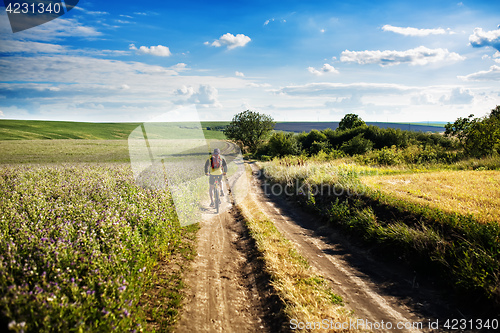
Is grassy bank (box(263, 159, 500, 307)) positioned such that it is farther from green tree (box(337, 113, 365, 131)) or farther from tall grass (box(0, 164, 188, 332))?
green tree (box(337, 113, 365, 131))

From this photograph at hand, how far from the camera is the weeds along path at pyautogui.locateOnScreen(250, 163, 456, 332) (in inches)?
199

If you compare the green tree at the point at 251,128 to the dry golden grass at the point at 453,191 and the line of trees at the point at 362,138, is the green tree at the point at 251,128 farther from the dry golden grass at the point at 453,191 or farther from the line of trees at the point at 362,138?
the dry golden grass at the point at 453,191

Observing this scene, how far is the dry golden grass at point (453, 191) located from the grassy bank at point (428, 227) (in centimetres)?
3

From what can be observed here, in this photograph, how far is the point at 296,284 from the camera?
5.75 metres

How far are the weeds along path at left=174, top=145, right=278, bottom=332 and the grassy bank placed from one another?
Answer: 4165 millimetres

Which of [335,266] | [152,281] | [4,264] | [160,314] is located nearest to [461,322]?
[335,266]

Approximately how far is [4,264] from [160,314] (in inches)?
103

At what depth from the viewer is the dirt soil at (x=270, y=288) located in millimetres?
4898

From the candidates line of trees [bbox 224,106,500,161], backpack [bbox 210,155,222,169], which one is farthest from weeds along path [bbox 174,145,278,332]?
line of trees [bbox 224,106,500,161]

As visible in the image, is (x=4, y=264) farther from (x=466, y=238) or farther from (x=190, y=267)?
(x=466, y=238)

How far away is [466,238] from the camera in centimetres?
620

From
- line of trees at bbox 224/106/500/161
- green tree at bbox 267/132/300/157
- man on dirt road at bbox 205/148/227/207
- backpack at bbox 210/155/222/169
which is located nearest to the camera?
man on dirt road at bbox 205/148/227/207

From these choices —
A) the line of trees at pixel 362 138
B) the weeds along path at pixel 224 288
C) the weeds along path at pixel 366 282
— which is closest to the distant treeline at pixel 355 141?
the line of trees at pixel 362 138

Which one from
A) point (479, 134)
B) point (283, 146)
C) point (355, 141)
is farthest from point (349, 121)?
point (479, 134)
